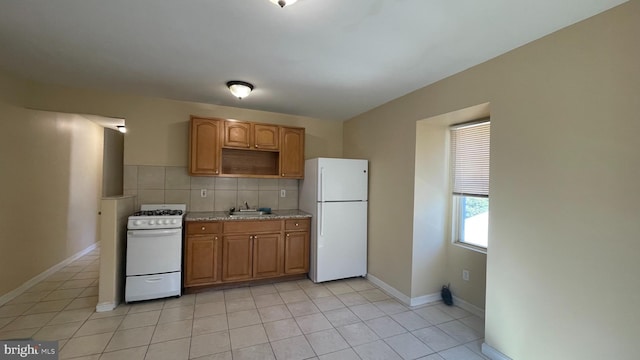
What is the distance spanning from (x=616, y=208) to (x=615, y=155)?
313mm

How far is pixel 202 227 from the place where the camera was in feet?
10.8

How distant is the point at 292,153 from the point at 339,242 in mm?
1475

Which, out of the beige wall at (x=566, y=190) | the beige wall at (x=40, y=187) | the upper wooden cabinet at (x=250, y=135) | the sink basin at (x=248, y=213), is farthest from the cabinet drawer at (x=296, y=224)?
the beige wall at (x=40, y=187)

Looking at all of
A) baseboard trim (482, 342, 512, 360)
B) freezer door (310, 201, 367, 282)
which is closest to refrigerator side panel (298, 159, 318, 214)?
freezer door (310, 201, 367, 282)

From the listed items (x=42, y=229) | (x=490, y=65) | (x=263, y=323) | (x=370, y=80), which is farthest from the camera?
(x=42, y=229)

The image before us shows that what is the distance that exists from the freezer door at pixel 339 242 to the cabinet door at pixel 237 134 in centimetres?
136

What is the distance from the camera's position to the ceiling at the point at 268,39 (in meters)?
1.66

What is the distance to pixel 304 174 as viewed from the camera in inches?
161

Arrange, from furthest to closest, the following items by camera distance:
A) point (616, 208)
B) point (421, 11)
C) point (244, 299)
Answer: point (244, 299) → point (421, 11) → point (616, 208)

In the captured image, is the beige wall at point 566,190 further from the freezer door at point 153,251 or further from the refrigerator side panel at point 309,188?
the freezer door at point 153,251

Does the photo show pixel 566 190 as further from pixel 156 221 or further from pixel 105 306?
pixel 105 306

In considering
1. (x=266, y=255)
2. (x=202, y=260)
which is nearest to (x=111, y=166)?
(x=202, y=260)

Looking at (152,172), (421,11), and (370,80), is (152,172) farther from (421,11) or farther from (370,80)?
(421,11)

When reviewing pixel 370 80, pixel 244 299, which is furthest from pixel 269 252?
pixel 370 80
